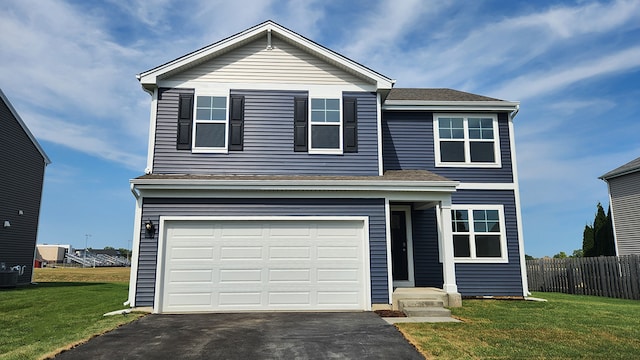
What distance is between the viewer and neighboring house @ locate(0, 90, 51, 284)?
16.7 meters

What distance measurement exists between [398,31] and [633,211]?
13751 millimetres

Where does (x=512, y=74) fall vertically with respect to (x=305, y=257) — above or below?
above

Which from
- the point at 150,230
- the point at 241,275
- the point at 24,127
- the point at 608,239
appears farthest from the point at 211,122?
the point at 608,239

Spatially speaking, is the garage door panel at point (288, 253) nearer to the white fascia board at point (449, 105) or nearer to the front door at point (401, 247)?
the front door at point (401, 247)

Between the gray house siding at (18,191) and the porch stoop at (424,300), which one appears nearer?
the porch stoop at (424,300)

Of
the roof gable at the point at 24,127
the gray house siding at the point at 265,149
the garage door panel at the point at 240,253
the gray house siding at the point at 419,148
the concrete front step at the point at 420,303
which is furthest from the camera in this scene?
the roof gable at the point at 24,127

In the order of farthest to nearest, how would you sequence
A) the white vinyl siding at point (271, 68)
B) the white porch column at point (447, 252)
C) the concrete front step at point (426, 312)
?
the white vinyl siding at point (271, 68) < the white porch column at point (447, 252) < the concrete front step at point (426, 312)

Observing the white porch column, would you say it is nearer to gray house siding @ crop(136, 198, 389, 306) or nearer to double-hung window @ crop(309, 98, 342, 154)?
gray house siding @ crop(136, 198, 389, 306)

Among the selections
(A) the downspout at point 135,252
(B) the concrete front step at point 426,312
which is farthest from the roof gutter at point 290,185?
(B) the concrete front step at point 426,312

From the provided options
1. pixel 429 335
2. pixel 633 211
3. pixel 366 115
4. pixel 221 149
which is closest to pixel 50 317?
pixel 221 149

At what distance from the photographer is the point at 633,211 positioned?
1817 centimetres

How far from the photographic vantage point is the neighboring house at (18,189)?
16.7 meters

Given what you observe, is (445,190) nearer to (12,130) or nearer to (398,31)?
(398,31)

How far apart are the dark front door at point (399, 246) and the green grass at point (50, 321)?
6758 millimetres
